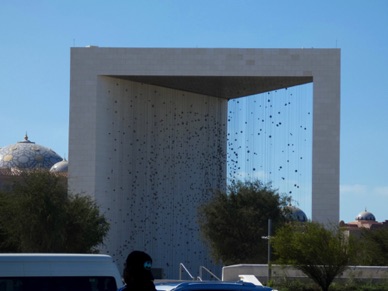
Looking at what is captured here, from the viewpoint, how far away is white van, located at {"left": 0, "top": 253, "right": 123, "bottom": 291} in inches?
424

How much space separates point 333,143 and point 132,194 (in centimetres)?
1316

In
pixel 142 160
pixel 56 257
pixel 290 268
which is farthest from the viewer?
pixel 142 160

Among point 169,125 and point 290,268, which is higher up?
point 169,125

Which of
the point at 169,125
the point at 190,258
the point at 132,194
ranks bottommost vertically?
the point at 190,258

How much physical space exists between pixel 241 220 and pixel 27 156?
5911 cm

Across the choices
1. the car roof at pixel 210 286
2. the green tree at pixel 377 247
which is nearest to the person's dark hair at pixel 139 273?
the car roof at pixel 210 286

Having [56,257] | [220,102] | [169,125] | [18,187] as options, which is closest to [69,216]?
[18,187]

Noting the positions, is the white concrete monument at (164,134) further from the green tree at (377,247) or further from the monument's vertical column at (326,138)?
the green tree at (377,247)

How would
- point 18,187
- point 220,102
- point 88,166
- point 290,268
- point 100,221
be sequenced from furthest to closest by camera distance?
point 220,102 < point 88,166 < point 100,221 < point 18,187 < point 290,268

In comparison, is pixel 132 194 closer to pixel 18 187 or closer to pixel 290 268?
pixel 18 187

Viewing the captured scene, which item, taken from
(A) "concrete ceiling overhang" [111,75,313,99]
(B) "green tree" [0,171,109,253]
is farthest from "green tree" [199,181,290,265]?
(B) "green tree" [0,171,109,253]

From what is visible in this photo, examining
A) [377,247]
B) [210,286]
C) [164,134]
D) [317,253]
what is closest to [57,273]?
[210,286]

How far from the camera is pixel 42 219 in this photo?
42.7 meters

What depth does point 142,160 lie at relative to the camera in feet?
200
